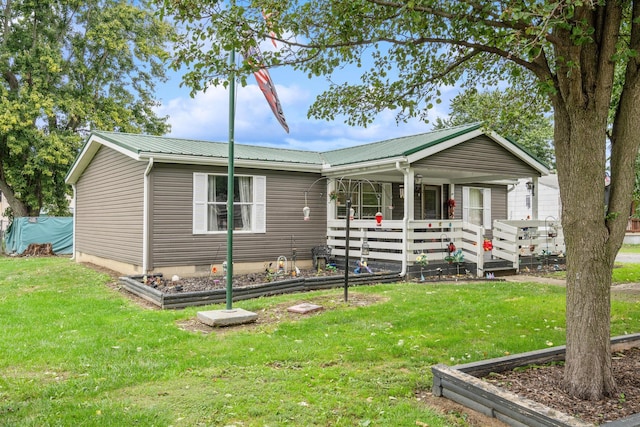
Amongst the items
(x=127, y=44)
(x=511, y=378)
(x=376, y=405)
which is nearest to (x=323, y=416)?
(x=376, y=405)

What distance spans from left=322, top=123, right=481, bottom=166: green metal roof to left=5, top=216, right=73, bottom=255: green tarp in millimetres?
12322

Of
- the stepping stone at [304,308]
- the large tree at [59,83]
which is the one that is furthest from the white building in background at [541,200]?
the stepping stone at [304,308]

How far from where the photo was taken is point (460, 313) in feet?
23.0

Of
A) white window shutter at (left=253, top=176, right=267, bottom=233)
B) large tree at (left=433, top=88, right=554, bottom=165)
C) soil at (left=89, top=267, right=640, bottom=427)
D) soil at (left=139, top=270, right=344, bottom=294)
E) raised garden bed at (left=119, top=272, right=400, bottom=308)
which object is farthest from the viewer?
white window shutter at (left=253, top=176, right=267, bottom=233)

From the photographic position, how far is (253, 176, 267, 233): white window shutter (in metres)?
12.0

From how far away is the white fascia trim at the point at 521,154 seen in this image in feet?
42.2

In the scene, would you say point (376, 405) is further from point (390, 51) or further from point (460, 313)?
point (390, 51)

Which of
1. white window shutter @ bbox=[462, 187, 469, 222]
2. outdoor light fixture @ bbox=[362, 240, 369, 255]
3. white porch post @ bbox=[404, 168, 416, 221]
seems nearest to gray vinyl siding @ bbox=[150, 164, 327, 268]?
outdoor light fixture @ bbox=[362, 240, 369, 255]

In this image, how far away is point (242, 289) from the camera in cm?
852

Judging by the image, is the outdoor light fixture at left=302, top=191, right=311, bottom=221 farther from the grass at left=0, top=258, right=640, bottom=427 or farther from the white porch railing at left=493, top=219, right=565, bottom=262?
the white porch railing at left=493, top=219, right=565, bottom=262

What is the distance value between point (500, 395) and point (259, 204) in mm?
9261

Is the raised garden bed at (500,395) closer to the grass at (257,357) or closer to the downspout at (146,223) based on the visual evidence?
the grass at (257,357)

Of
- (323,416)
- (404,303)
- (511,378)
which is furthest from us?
(404,303)

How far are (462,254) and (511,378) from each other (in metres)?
7.78
